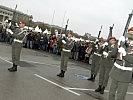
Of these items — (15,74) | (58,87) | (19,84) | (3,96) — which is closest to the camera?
(3,96)

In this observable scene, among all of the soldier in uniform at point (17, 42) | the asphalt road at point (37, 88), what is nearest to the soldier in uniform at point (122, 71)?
the asphalt road at point (37, 88)

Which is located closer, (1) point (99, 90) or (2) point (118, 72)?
(2) point (118, 72)

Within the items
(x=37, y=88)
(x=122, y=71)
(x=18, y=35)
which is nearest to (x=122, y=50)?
(x=122, y=71)

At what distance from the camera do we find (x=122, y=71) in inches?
306

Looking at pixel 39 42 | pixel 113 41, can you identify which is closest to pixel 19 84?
pixel 113 41

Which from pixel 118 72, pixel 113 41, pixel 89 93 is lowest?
pixel 89 93

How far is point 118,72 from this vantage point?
7801 mm

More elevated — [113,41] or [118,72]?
[113,41]

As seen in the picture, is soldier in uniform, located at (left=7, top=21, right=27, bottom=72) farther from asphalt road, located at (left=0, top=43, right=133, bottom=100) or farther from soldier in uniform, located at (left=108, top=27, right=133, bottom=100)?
soldier in uniform, located at (left=108, top=27, right=133, bottom=100)

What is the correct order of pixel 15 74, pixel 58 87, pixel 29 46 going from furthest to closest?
pixel 29 46, pixel 15 74, pixel 58 87

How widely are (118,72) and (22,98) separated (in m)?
2.49

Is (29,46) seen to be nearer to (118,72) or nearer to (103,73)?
(103,73)

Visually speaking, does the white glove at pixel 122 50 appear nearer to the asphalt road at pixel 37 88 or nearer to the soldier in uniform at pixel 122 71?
the soldier in uniform at pixel 122 71

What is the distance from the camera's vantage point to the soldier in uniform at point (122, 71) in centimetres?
764
